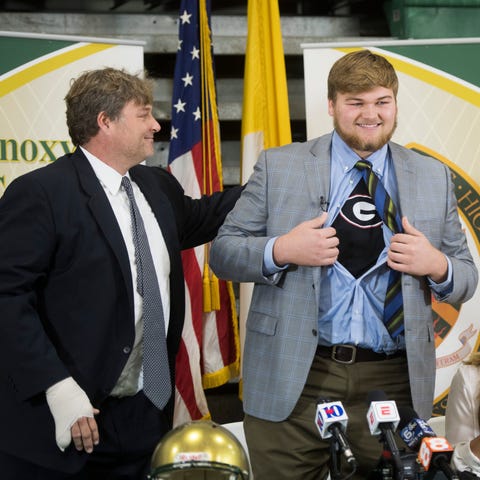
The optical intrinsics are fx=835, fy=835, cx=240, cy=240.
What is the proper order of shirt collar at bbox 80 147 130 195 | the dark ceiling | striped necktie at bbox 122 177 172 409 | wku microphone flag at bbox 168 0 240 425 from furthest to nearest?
the dark ceiling → wku microphone flag at bbox 168 0 240 425 → shirt collar at bbox 80 147 130 195 → striped necktie at bbox 122 177 172 409

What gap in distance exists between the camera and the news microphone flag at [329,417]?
1.58 metres

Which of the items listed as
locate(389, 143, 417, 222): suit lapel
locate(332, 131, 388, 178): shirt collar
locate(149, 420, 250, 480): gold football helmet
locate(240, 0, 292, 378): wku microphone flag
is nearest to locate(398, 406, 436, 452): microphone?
locate(149, 420, 250, 480): gold football helmet

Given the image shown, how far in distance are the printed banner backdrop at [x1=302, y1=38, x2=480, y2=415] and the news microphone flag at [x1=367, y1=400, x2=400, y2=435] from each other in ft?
7.34

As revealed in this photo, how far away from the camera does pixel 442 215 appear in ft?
7.45

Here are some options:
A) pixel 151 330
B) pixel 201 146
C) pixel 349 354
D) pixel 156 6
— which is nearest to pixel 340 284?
pixel 349 354

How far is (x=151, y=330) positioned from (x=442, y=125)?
80.3 inches

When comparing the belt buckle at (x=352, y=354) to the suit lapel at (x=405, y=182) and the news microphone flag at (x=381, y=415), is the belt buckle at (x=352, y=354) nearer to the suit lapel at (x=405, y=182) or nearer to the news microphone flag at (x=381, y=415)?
the suit lapel at (x=405, y=182)

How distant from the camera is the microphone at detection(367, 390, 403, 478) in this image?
1533mm

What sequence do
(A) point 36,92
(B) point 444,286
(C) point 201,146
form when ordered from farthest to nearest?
1. (C) point 201,146
2. (A) point 36,92
3. (B) point 444,286

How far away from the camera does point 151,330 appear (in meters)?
2.28

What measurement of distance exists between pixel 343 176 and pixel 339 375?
535mm

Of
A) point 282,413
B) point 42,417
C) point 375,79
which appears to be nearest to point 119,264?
point 42,417

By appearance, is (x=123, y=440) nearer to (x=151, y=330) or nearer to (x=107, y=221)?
(x=151, y=330)

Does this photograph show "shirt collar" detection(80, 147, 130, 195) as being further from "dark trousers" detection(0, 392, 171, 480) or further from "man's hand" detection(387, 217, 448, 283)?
"man's hand" detection(387, 217, 448, 283)
